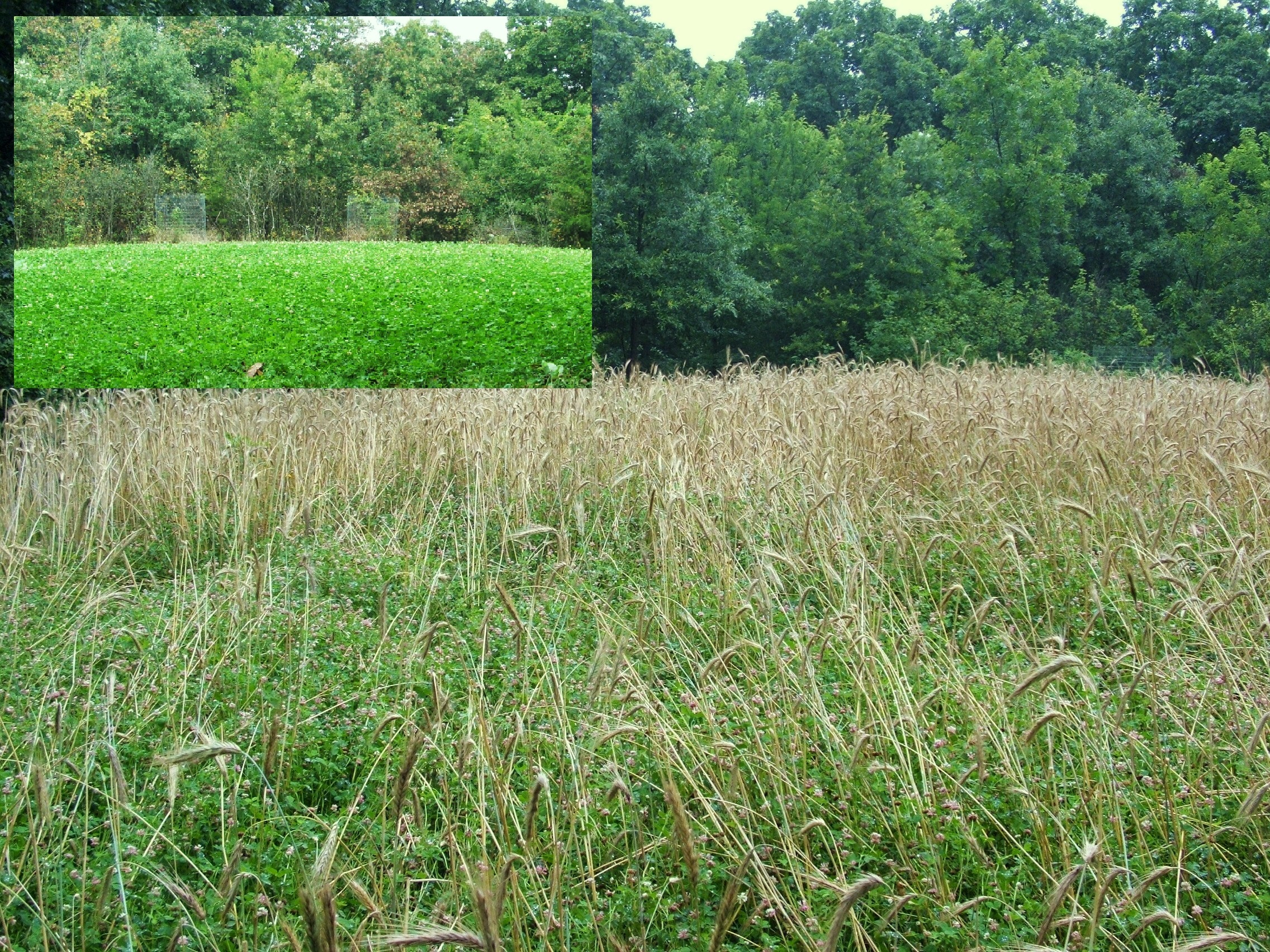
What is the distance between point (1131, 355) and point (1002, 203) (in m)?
3.11

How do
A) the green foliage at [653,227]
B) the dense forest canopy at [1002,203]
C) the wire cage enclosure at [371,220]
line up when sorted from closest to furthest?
Answer: the wire cage enclosure at [371,220] → the green foliage at [653,227] → the dense forest canopy at [1002,203]

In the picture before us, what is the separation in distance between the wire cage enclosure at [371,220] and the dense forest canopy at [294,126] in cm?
5

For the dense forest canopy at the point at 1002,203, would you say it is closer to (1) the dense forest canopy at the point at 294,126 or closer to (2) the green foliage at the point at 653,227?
(2) the green foliage at the point at 653,227

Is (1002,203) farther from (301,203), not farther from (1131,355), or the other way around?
(301,203)

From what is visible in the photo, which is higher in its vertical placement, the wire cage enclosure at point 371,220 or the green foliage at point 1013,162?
the green foliage at point 1013,162

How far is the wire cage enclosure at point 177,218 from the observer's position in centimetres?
749

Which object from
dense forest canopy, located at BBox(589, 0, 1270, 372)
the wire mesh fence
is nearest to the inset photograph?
dense forest canopy, located at BBox(589, 0, 1270, 372)

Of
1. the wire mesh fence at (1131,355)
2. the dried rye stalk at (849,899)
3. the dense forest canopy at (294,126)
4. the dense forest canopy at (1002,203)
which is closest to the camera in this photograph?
the dried rye stalk at (849,899)

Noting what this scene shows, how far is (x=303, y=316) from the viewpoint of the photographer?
7.77 meters

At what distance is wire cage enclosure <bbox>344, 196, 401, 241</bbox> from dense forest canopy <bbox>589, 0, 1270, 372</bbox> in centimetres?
694

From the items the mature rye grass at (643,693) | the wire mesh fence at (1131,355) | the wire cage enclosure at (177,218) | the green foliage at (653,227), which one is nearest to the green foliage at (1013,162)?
the wire mesh fence at (1131,355)

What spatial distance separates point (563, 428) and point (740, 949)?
372 centimetres

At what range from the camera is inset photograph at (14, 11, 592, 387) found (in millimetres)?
7426

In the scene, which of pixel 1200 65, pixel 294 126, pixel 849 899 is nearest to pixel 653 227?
pixel 294 126
